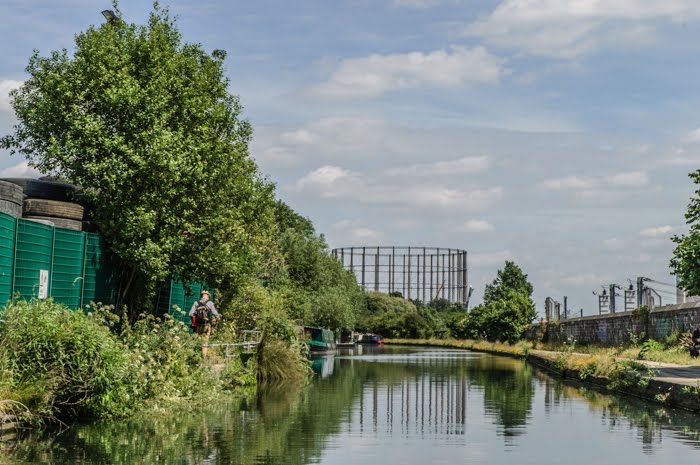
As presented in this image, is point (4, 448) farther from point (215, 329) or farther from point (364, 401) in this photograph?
point (215, 329)

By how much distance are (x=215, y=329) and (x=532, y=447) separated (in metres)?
16.5

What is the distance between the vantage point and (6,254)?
1977cm

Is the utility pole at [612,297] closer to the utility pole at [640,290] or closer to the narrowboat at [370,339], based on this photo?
the utility pole at [640,290]

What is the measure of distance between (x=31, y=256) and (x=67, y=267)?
8.37 feet

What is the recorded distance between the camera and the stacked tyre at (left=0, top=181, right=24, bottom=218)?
22656 millimetres

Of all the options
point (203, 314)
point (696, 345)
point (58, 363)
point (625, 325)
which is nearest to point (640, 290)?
point (625, 325)

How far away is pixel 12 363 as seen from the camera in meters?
16.0

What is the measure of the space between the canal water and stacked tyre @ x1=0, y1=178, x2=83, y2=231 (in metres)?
6.62

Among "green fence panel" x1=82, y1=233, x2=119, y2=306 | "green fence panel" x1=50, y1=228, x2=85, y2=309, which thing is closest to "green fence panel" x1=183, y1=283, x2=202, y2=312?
"green fence panel" x1=82, y1=233, x2=119, y2=306

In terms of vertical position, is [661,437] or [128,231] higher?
[128,231]

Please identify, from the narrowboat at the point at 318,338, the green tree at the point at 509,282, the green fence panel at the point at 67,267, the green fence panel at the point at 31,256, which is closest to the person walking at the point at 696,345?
the green fence panel at the point at 67,267

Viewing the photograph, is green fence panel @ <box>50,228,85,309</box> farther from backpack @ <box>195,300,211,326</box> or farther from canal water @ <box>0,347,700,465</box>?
canal water @ <box>0,347,700,465</box>

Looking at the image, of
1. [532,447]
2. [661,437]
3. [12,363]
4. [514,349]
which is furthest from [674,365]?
[514,349]

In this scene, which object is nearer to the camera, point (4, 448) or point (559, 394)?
point (4, 448)
